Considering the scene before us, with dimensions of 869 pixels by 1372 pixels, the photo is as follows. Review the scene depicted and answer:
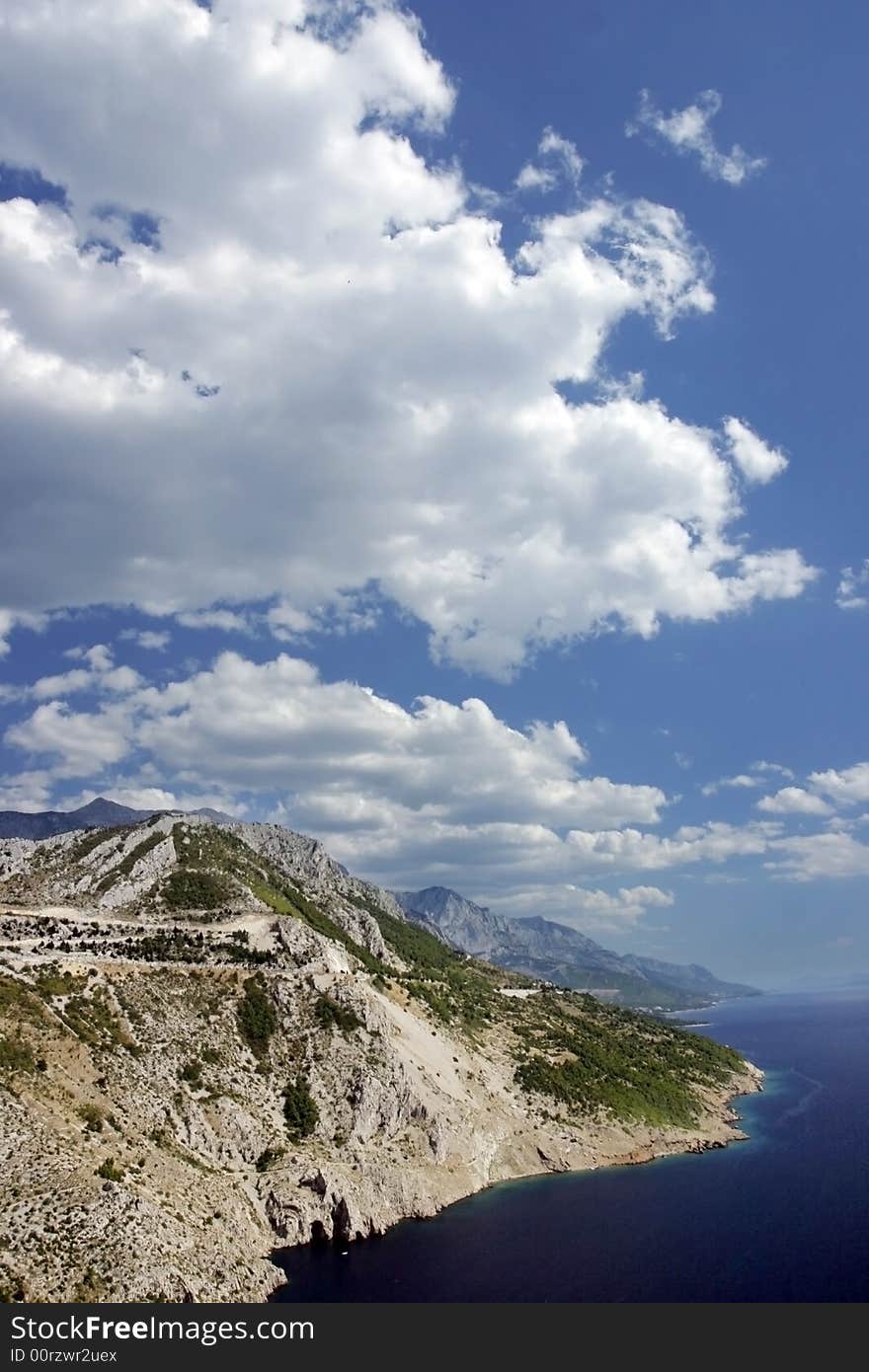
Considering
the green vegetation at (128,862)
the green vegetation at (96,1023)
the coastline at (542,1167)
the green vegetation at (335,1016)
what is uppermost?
the green vegetation at (128,862)

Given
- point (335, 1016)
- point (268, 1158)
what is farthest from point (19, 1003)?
point (335, 1016)

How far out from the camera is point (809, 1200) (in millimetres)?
92750

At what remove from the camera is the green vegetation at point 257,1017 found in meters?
102

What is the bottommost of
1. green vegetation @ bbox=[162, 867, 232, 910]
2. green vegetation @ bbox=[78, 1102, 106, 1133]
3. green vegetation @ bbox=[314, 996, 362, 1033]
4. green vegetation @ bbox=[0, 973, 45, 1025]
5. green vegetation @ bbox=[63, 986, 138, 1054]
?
green vegetation @ bbox=[78, 1102, 106, 1133]

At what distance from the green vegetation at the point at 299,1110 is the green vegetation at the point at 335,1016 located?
970 centimetres

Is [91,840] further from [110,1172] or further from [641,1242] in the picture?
[641,1242]

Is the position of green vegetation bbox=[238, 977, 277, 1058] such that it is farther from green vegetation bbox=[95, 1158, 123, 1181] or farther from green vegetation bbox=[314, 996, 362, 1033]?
green vegetation bbox=[95, 1158, 123, 1181]

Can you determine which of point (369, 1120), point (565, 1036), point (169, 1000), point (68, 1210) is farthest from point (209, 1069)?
point (565, 1036)

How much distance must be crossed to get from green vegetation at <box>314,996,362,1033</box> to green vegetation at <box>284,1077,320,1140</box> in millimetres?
9702

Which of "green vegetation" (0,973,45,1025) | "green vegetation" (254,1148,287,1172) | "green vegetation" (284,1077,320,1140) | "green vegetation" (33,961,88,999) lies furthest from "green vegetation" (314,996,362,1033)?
"green vegetation" (0,973,45,1025)

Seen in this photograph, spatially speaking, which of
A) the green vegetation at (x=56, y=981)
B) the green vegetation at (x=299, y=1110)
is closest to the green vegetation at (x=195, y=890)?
the green vegetation at (x=56, y=981)

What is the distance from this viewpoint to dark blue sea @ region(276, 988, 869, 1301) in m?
68.6

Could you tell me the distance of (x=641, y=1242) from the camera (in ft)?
261

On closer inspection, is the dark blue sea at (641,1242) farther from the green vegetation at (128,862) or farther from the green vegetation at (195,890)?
the green vegetation at (128,862)
